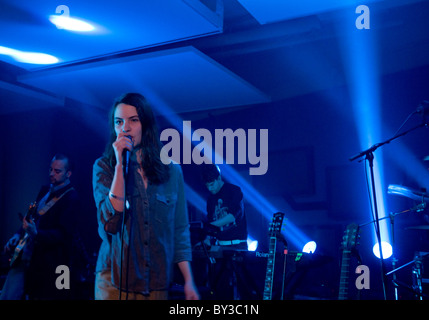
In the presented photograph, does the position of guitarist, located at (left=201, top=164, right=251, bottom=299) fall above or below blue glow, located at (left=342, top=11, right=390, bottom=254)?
below

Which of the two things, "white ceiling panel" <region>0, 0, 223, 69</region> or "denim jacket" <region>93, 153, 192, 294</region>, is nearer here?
"denim jacket" <region>93, 153, 192, 294</region>

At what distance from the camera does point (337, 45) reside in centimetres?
542

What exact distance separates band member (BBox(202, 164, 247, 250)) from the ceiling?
1.25m

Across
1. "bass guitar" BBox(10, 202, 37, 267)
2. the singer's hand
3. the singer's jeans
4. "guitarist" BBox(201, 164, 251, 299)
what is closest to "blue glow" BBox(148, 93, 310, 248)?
"guitarist" BBox(201, 164, 251, 299)

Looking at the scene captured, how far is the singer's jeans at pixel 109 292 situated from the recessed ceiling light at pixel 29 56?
131 inches

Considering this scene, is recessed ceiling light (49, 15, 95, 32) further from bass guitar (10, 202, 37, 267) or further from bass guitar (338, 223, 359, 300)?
bass guitar (338, 223, 359, 300)

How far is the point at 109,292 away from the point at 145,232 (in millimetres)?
272

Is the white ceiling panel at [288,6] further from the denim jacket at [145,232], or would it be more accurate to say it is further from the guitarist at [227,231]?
the denim jacket at [145,232]

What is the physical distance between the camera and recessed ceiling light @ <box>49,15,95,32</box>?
381 cm

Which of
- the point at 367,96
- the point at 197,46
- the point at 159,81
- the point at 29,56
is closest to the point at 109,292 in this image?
the point at 29,56

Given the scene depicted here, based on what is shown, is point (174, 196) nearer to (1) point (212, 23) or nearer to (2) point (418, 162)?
(1) point (212, 23)

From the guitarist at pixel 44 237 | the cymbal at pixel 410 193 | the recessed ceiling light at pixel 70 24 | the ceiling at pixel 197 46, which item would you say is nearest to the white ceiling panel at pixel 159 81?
the ceiling at pixel 197 46

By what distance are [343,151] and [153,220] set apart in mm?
4462
